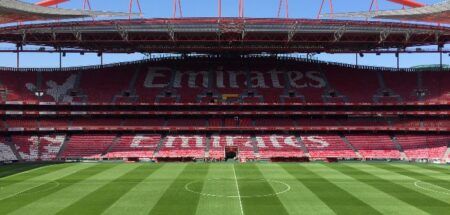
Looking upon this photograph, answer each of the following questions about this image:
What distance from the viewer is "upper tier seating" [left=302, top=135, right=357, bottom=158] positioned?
191 ft

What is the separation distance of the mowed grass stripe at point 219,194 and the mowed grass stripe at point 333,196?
5458mm

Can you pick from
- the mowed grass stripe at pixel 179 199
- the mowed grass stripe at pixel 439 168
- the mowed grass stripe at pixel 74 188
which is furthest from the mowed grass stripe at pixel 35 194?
the mowed grass stripe at pixel 439 168

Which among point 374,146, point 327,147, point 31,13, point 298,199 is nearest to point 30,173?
point 31,13

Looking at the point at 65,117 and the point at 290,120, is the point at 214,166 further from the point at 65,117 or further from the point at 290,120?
the point at 65,117

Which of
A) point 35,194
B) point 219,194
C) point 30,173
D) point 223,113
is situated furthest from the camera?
point 223,113

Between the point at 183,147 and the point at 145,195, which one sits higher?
the point at 183,147

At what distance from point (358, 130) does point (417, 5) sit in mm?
17254

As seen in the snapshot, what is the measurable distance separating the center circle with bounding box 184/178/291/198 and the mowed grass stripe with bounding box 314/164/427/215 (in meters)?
4.60

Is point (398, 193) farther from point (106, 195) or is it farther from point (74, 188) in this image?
point (74, 188)

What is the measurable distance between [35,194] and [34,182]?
6184 millimetres

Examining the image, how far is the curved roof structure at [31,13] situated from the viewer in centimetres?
4912

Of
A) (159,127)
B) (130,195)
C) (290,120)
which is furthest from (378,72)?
(130,195)

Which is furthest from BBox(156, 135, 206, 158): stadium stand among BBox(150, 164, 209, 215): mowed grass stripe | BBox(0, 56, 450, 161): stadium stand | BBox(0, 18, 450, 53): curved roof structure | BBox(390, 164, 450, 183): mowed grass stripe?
BBox(390, 164, 450, 183): mowed grass stripe

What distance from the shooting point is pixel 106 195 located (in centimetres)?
3178
